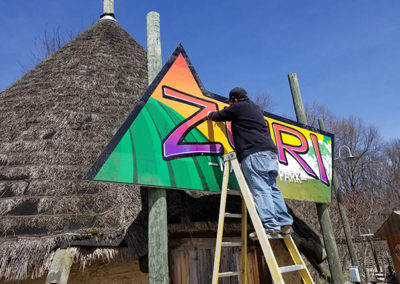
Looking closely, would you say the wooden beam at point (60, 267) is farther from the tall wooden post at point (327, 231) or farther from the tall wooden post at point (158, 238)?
the tall wooden post at point (327, 231)

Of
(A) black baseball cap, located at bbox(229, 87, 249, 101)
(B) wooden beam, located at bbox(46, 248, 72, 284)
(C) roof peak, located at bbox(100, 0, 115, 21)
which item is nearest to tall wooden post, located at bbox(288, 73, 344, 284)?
(A) black baseball cap, located at bbox(229, 87, 249, 101)

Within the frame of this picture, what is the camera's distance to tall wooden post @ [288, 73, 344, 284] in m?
4.77

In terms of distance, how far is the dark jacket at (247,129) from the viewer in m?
2.88

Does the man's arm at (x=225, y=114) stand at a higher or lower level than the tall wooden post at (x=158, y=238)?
higher

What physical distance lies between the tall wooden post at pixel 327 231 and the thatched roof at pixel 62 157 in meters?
3.17

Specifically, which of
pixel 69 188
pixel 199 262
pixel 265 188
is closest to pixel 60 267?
pixel 69 188

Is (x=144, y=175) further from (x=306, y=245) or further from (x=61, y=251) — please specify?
(x=306, y=245)

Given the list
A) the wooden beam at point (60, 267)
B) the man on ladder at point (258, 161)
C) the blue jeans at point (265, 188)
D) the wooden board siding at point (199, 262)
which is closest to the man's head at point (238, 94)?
the man on ladder at point (258, 161)

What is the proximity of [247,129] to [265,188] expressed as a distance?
641 mm

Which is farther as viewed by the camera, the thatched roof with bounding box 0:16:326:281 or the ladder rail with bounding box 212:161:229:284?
the thatched roof with bounding box 0:16:326:281

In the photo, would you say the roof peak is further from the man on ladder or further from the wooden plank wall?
the wooden plank wall

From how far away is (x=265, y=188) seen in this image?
2715mm

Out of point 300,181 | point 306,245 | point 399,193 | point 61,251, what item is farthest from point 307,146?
point 399,193

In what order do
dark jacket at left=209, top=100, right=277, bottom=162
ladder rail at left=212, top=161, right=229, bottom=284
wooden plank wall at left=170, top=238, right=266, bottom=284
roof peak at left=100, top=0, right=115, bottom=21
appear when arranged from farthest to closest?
roof peak at left=100, top=0, right=115, bottom=21 → wooden plank wall at left=170, top=238, right=266, bottom=284 → dark jacket at left=209, top=100, right=277, bottom=162 → ladder rail at left=212, top=161, right=229, bottom=284
